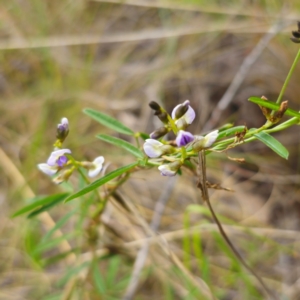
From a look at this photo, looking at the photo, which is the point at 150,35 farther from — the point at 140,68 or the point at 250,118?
the point at 250,118

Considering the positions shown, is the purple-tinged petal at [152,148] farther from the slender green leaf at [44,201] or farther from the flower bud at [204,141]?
the slender green leaf at [44,201]

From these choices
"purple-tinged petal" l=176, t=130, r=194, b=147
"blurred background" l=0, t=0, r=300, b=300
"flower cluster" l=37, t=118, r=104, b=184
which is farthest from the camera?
"blurred background" l=0, t=0, r=300, b=300

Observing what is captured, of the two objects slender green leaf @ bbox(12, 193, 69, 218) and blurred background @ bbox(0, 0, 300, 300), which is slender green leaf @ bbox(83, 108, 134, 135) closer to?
slender green leaf @ bbox(12, 193, 69, 218)

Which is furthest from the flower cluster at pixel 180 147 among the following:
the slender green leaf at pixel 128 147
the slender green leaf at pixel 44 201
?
the slender green leaf at pixel 44 201

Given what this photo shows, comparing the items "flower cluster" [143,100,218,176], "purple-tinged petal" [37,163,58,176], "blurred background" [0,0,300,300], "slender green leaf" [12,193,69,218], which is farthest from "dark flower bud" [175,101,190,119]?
"blurred background" [0,0,300,300]

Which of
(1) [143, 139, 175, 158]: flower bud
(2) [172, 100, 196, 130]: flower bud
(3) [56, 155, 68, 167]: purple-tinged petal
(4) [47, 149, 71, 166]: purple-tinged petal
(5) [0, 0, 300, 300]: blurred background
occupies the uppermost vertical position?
(4) [47, 149, 71, 166]: purple-tinged petal

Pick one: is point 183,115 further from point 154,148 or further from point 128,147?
point 128,147
